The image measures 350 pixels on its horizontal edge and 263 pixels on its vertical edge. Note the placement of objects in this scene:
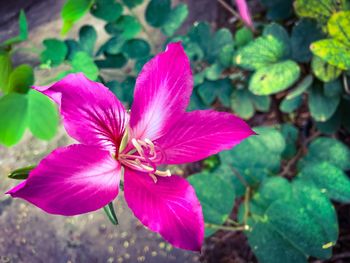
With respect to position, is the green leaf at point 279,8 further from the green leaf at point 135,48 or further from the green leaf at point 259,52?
the green leaf at point 135,48

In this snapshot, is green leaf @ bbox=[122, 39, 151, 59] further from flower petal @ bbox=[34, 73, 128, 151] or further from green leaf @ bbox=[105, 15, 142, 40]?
flower petal @ bbox=[34, 73, 128, 151]

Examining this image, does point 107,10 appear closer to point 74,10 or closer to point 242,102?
point 74,10

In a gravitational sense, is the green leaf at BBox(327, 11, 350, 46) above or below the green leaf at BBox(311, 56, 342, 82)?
above

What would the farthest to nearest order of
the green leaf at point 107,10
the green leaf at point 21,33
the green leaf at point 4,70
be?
1. the green leaf at point 107,10
2. the green leaf at point 21,33
3. the green leaf at point 4,70

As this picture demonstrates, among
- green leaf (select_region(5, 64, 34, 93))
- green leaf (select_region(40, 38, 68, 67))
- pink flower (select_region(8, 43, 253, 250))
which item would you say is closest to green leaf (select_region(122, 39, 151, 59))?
green leaf (select_region(40, 38, 68, 67))

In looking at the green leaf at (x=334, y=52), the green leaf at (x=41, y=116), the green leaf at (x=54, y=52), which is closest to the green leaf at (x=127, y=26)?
the green leaf at (x=54, y=52)

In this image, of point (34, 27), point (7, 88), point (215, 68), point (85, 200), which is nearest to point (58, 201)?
point (85, 200)
